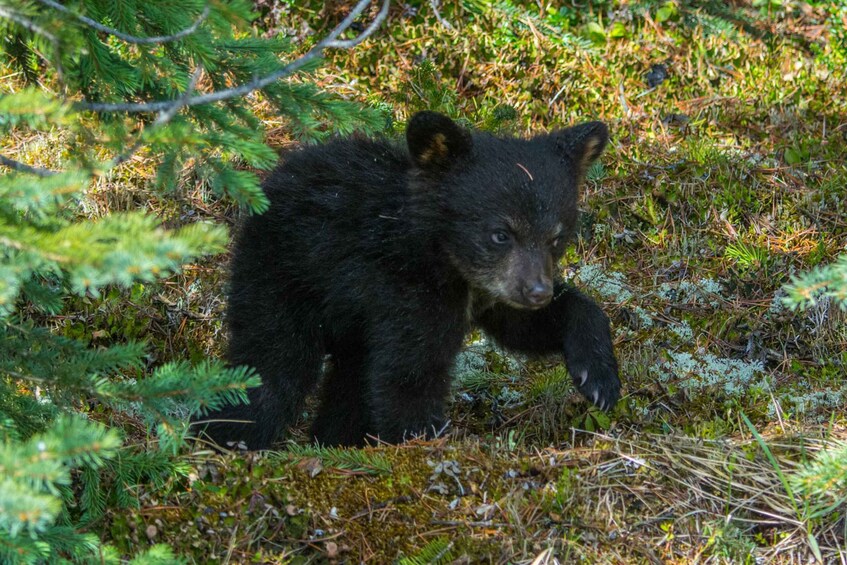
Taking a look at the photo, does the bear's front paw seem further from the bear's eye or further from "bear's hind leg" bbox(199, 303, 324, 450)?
"bear's hind leg" bbox(199, 303, 324, 450)

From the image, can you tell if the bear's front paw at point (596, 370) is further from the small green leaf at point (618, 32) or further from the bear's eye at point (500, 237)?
the small green leaf at point (618, 32)

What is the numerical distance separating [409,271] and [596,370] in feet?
3.63

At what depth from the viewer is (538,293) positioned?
15.9 ft

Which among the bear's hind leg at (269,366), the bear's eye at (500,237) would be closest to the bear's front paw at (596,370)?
the bear's eye at (500,237)

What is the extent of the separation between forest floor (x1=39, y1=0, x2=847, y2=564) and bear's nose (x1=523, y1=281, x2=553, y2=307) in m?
0.71

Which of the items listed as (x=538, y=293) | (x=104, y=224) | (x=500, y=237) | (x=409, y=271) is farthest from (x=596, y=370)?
(x=104, y=224)

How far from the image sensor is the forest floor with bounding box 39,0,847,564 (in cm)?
389

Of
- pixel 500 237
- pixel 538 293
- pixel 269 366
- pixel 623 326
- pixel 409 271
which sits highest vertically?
pixel 500 237

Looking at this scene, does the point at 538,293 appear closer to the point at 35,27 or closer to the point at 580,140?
the point at 580,140

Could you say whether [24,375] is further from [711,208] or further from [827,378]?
[711,208]

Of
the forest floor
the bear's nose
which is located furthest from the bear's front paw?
the bear's nose

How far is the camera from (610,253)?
23.6ft

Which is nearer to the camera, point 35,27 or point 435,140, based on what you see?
point 35,27

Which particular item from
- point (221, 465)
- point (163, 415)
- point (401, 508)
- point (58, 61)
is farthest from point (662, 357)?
point (58, 61)
